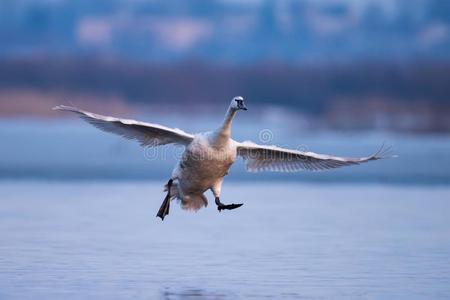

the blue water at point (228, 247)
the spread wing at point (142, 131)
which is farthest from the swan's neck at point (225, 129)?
the blue water at point (228, 247)

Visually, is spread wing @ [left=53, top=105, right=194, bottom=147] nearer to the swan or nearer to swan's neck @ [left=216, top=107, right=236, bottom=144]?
the swan

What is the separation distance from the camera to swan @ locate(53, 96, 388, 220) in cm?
1546

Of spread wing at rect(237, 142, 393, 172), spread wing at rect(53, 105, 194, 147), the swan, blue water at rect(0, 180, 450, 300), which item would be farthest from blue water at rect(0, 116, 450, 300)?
spread wing at rect(53, 105, 194, 147)

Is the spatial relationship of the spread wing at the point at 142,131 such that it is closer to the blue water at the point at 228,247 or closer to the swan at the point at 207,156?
the swan at the point at 207,156

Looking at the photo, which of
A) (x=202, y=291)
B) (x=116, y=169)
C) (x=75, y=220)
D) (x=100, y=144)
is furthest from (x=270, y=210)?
(x=100, y=144)

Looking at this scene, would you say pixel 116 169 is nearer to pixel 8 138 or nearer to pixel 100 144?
pixel 100 144

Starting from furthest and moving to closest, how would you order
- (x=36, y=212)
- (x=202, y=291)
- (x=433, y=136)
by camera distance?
1. (x=433, y=136)
2. (x=36, y=212)
3. (x=202, y=291)

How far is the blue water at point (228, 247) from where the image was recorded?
13.7 meters

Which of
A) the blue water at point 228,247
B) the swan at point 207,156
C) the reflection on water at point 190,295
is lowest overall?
the reflection on water at point 190,295

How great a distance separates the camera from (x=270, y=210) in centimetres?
2133

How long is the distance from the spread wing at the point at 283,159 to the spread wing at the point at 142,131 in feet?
2.72

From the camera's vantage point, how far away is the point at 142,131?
1623cm

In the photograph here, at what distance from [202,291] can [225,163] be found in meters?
2.49

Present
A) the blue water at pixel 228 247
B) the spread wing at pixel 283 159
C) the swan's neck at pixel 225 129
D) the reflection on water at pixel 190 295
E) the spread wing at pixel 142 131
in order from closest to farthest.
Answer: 1. the reflection on water at pixel 190 295
2. the blue water at pixel 228 247
3. the swan's neck at pixel 225 129
4. the spread wing at pixel 142 131
5. the spread wing at pixel 283 159
